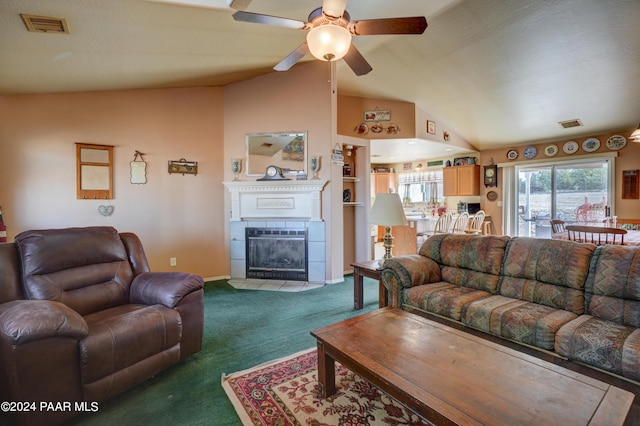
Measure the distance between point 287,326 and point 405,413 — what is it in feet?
4.56

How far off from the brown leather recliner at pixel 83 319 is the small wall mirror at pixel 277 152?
2.11m

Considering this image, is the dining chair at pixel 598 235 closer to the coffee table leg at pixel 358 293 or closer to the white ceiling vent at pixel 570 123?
the coffee table leg at pixel 358 293

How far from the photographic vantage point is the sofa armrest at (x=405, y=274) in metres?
2.54

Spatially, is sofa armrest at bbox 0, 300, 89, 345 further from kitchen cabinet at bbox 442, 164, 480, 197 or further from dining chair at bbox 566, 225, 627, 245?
kitchen cabinet at bbox 442, 164, 480, 197

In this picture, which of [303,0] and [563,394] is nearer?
[563,394]

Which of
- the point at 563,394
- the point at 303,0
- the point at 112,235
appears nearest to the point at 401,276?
the point at 563,394

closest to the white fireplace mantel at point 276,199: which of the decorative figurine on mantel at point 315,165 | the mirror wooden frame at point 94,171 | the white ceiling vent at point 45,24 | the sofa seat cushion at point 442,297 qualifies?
the decorative figurine on mantel at point 315,165

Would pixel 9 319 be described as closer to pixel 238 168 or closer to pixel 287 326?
pixel 287 326

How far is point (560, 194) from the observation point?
564cm

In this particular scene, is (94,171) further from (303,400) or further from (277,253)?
(303,400)

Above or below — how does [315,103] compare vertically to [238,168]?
above

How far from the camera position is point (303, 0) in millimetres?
2693

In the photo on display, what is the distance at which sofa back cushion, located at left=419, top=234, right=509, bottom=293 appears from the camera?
2.43 metres

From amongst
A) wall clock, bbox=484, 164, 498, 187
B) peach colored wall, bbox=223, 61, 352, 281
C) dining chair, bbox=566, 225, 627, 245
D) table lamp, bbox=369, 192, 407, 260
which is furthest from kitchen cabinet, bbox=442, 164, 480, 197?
table lamp, bbox=369, 192, 407, 260
